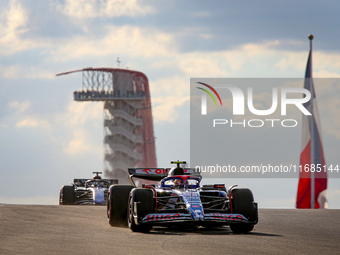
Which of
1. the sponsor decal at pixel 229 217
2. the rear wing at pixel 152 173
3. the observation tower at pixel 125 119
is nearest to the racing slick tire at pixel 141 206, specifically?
the sponsor decal at pixel 229 217

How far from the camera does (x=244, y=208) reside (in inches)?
714

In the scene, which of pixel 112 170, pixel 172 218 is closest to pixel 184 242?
pixel 172 218

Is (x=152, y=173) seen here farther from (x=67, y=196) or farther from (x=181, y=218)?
(x=67, y=196)

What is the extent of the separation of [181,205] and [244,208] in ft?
4.65

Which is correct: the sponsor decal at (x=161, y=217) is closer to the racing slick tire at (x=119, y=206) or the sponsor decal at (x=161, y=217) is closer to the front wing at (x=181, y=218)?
the front wing at (x=181, y=218)

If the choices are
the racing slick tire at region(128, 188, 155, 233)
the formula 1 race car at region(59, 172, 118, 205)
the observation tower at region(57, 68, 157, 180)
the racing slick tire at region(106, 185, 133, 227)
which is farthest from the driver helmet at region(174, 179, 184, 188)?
the observation tower at region(57, 68, 157, 180)

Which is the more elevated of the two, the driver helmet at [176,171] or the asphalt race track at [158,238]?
the driver helmet at [176,171]

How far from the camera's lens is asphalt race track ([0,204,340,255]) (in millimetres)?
13711

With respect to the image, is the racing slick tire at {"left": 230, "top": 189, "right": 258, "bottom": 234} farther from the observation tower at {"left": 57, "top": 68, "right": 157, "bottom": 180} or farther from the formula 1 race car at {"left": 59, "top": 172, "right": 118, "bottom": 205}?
the observation tower at {"left": 57, "top": 68, "right": 157, "bottom": 180}

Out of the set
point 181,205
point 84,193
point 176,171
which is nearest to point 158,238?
point 181,205

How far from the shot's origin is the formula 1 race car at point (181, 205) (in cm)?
1731

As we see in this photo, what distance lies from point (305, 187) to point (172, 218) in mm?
42241

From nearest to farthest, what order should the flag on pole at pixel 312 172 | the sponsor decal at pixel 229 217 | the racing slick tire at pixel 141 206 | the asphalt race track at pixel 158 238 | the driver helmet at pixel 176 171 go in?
the asphalt race track at pixel 158 238 < the sponsor decal at pixel 229 217 < the racing slick tire at pixel 141 206 < the driver helmet at pixel 176 171 < the flag on pole at pixel 312 172

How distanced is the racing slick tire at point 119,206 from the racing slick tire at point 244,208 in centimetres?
275
